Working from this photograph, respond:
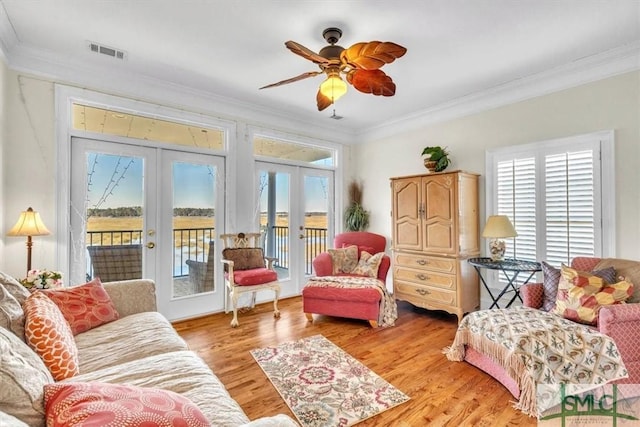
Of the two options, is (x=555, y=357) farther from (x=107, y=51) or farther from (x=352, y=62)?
(x=107, y=51)

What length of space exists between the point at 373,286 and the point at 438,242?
96 centimetres

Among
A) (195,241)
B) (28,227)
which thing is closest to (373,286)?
(195,241)

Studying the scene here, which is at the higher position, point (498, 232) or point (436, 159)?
point (436, 159)

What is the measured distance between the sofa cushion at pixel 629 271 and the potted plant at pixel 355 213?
303 centimetres

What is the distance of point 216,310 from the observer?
13.0ft

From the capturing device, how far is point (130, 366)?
1.50m

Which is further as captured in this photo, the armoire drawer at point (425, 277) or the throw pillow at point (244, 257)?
the throw pillow at point (244, 257)

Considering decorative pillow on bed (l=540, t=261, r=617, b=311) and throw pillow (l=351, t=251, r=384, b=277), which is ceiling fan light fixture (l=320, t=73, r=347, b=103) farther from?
decorative pillow on bed (l=540, t=261, r=617, b=311)

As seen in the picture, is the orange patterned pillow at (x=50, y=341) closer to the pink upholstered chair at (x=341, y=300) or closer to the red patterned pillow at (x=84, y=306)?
the red patterned pillow at (x=84, y=306)

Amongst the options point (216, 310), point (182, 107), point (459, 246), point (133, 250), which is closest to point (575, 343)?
point (459, 246)

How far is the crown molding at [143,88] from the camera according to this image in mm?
2828

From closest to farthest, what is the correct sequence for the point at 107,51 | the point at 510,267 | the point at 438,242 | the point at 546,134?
the point at 107,51
the point at 510,267
the point at 546,134
the point at 438,242

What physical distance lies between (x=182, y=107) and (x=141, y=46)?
96 cm

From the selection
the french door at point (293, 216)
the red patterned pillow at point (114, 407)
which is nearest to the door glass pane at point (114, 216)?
the french door at point (293, 216)
